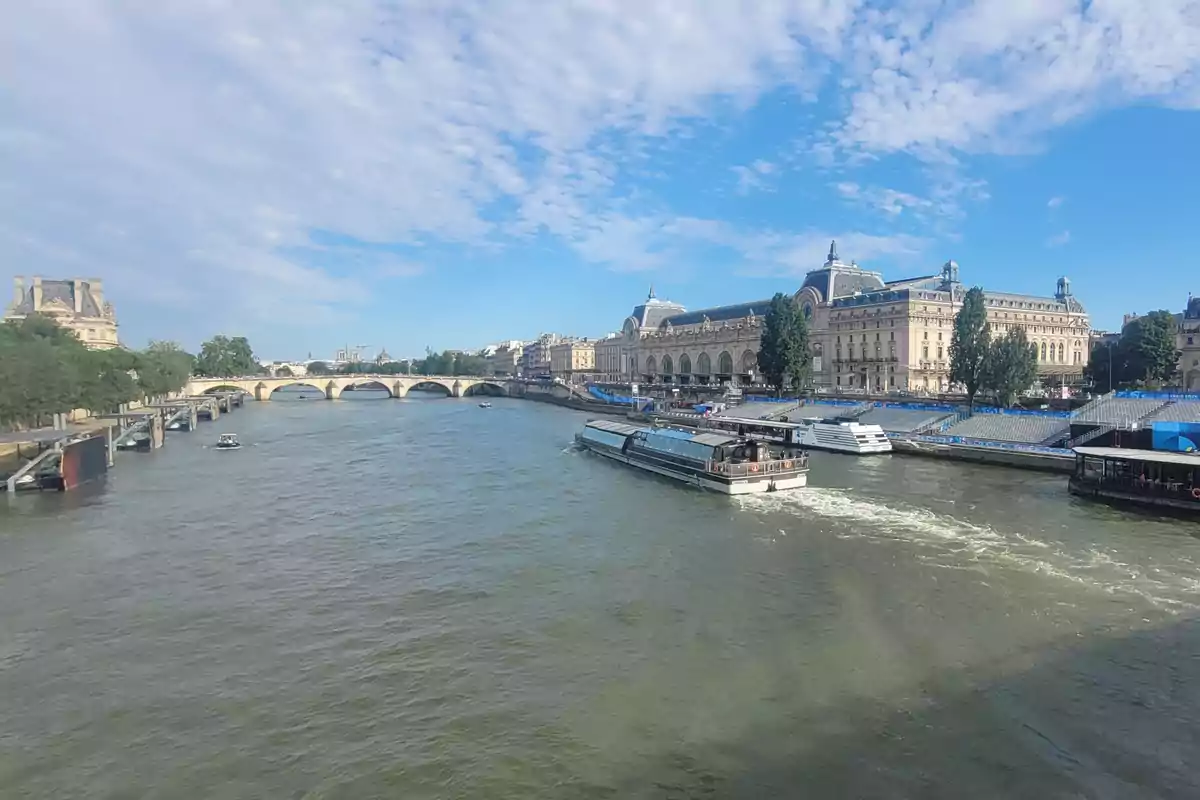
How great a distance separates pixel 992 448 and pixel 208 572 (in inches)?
1742

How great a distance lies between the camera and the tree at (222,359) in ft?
474

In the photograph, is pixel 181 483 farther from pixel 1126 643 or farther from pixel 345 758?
pixel 1126 643

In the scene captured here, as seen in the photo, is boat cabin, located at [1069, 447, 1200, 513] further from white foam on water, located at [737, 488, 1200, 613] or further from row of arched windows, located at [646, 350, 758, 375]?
row of arched windows, located at [646, 350, 758, 375]

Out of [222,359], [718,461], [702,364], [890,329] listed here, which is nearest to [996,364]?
[718,461]

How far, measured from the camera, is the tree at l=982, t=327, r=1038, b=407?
185ft

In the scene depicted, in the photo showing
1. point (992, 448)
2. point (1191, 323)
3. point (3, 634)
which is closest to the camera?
→ point (3, 634)

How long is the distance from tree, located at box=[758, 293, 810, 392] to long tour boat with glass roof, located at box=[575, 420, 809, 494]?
3525cm

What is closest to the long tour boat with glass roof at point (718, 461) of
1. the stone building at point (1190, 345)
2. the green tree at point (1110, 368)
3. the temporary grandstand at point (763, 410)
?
the temporary grandstand at point (763, 410)

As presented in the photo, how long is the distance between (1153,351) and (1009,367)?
22393mm

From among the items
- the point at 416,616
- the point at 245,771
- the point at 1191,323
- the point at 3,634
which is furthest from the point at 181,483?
the point at 1191,323

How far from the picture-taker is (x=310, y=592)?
21.0m

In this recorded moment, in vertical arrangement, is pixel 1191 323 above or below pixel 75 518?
above

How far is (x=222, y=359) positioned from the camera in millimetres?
147375

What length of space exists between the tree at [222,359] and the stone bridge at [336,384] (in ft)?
23.2
